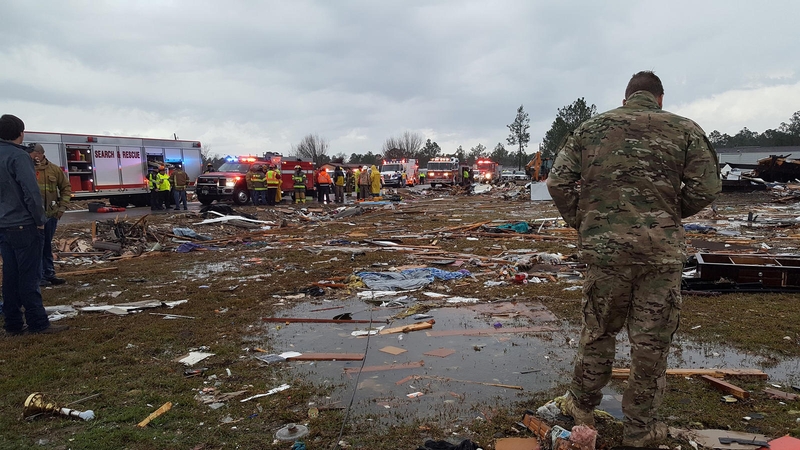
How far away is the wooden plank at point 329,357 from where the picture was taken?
4.28 meters

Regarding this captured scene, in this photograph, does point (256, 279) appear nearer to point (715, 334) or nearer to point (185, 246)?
point (185, 246)

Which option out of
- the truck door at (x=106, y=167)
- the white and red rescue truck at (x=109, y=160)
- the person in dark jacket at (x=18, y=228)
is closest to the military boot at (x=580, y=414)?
the person in dark jacket at (x=18, y=228)

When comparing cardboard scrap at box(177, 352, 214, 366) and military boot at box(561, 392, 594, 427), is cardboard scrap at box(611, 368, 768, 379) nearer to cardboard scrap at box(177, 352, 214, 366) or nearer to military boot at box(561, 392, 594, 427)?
military boot at box(561, 392, 594, 427)

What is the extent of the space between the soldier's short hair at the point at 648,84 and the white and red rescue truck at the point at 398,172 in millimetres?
36338

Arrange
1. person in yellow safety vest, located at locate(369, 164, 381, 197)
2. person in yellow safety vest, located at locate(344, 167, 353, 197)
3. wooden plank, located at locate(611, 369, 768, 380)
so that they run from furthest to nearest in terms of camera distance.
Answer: person in yellow safety vest, located at locate(344, 167, 353, 197), person in yellow safety vest, located at locate(369, 164, 381, 197), wooden plank, located at locate(611, 369, 768, 380)

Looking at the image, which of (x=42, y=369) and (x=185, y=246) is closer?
(x=42, y=369)

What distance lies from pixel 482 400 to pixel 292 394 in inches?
57.2

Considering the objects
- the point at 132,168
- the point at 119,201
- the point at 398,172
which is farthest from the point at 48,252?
the point at 398,172

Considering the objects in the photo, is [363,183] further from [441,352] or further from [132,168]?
[441,352]

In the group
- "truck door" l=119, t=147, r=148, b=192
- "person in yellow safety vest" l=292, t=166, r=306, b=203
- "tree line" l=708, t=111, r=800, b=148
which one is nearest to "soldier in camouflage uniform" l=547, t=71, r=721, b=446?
"person in yellow safety vest" l=292, t=166, r=306, b=203

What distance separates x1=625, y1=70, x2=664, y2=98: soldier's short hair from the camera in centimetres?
275

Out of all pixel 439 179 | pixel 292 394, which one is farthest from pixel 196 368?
pixel 439 179

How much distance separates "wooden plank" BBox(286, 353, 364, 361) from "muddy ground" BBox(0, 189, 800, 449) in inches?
1.9

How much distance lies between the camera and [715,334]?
4590 mm
